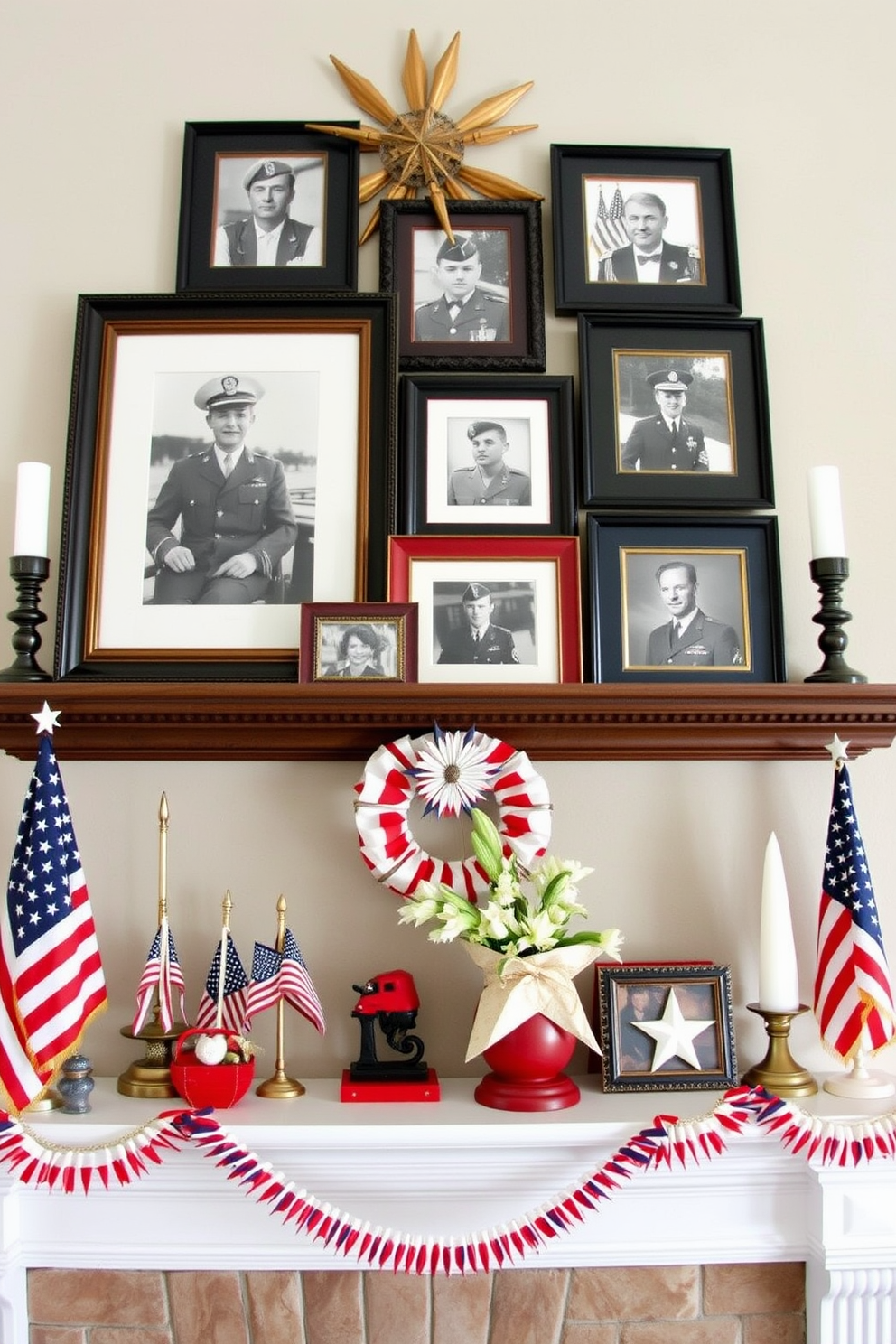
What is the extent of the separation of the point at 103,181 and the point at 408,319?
650 millimetres

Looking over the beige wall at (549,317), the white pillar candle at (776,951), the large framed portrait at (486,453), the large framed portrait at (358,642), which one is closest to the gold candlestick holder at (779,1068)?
the white pillar candle at (776,951)

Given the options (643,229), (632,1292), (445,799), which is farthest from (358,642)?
(632,1292)

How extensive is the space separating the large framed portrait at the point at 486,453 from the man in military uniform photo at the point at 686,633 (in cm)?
21

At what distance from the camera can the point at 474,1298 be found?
1603 mm

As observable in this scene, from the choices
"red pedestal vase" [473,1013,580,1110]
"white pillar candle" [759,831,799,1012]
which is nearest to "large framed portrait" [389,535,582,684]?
"white pillar candle" [759,831,799,1012]

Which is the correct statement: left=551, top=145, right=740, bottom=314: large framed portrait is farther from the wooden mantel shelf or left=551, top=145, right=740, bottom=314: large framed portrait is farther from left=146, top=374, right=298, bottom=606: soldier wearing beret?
the wooden mantel shelf

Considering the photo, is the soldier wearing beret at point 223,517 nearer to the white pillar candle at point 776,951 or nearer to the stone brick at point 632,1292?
the white pillar candle at point 776,951

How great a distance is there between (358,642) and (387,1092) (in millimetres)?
713

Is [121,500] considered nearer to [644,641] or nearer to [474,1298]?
[644,641]

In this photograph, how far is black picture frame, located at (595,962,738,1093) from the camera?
65.0 inches

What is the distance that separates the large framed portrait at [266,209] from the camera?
1.99 meters

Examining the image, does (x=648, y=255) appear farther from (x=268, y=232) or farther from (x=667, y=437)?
(x=268, y=232)

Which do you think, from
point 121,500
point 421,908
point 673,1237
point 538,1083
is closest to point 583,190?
point 121,500

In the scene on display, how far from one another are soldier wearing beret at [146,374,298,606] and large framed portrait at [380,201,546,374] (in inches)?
12.8
